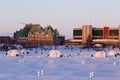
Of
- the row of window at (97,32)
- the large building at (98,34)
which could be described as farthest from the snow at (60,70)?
the row of window at (97,32)

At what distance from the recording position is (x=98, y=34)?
567 feet

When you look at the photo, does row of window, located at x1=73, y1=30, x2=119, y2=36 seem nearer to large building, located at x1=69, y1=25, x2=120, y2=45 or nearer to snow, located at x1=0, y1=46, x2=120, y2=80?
large building, located at x1=69, y1=25, x2=120, y2=45

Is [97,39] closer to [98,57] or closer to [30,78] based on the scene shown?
[98,57]

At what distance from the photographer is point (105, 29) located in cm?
17050

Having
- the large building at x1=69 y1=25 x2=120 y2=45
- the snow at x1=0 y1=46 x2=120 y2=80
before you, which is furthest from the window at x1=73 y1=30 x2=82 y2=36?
the snow at x1=0 y1=46 x2=120 y2=80

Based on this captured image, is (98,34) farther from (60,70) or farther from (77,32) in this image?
(60,70)

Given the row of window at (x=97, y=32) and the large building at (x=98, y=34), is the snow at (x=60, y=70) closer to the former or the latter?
the large building at (x=98, y=34)

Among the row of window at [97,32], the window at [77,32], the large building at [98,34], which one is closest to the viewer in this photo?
the large building at [98,34]

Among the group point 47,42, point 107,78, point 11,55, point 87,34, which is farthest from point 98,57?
point 47,42

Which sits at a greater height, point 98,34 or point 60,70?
point 98,34

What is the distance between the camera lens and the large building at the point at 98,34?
169 meters

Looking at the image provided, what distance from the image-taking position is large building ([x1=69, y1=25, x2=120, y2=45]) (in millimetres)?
168625

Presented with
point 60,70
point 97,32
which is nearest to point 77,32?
point 97,32

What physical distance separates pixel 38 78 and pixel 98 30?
14791cm
